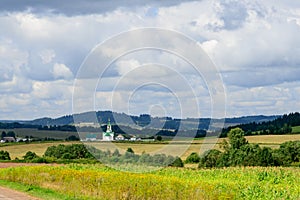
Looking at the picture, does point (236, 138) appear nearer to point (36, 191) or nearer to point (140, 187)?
point (36, 191)

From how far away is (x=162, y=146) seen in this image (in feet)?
126

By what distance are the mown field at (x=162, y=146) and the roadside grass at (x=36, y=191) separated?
6697 mm

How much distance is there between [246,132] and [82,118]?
64462mm

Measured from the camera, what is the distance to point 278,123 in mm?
→ 103688

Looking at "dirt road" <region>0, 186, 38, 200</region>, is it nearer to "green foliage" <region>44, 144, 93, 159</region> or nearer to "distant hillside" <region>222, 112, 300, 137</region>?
"green foliage" <region>44, 144, 93, 159</region>

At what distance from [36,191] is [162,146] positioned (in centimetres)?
1273

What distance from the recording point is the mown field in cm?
3734

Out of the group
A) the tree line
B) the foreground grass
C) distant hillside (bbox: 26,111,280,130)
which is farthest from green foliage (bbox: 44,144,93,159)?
the foreground grass

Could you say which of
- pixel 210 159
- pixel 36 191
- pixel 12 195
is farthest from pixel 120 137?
pixel 210 159

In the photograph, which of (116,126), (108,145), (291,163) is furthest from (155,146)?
(291,163)

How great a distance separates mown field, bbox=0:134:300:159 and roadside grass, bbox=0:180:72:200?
6697mm

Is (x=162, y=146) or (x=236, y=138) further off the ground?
(x=236, y=138)

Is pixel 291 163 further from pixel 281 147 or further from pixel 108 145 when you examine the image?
pixel 108 145

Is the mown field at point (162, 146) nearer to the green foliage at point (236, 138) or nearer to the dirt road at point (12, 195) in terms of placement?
the green foliage at point (236, 138)
